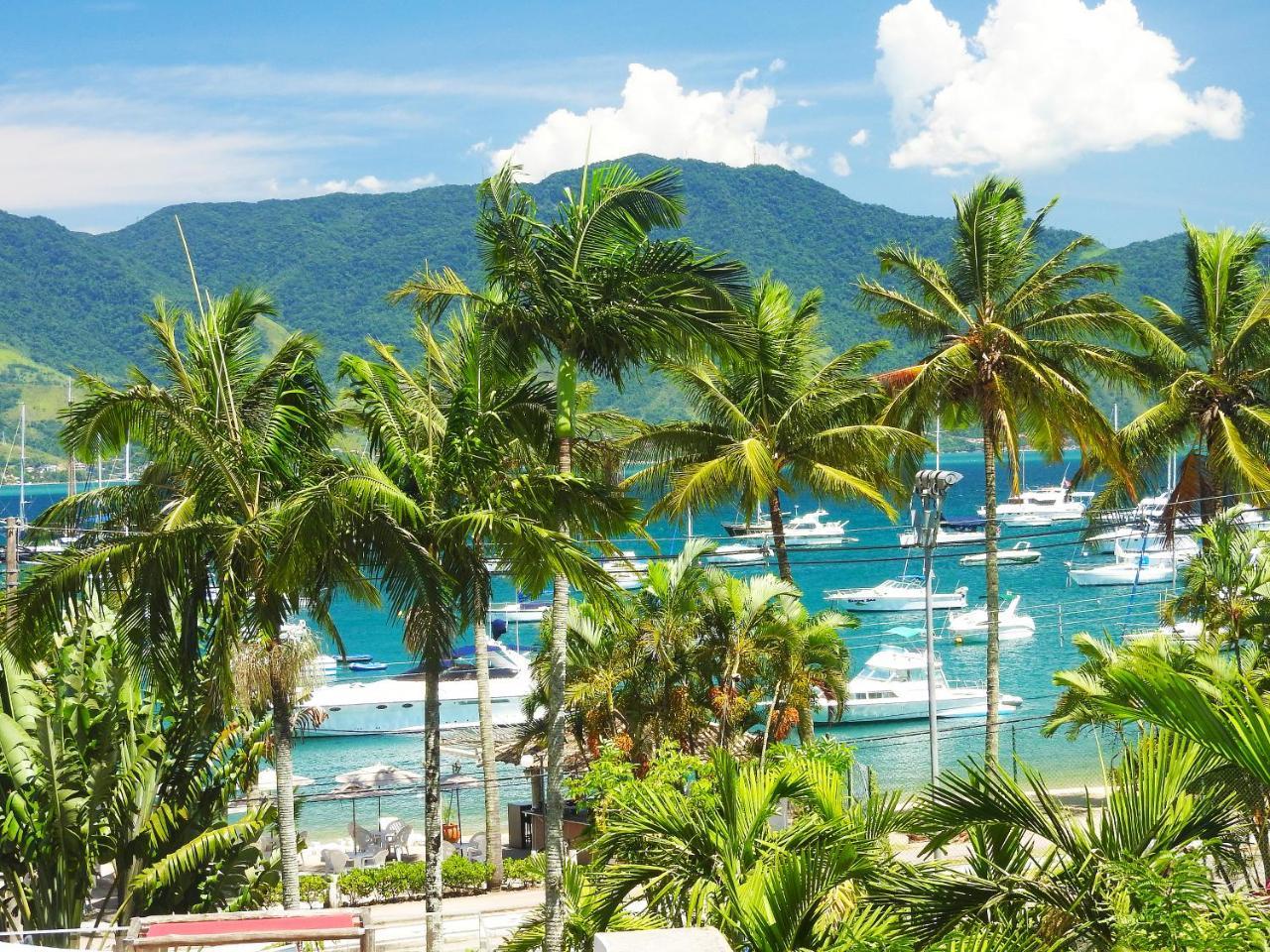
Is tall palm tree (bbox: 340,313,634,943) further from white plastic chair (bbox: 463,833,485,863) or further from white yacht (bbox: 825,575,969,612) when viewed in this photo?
white yacht (bbox: 825,575,969,612)

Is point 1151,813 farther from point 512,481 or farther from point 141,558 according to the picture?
point 141,558

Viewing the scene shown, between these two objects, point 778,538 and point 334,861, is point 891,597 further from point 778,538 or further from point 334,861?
point 778,538

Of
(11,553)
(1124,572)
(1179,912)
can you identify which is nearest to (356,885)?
(11,553)

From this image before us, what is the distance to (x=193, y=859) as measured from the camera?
16.2 m

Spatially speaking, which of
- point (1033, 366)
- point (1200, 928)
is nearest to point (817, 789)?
point (1200, 928)

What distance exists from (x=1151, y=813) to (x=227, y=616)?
34.3 ft

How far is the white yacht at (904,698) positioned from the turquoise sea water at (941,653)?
0.56m

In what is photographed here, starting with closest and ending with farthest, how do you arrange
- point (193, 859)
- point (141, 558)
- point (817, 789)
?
point (817, 789) < point (141, 558) < point (193, 859)

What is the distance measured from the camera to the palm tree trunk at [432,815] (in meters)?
14.8

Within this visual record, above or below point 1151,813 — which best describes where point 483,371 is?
above

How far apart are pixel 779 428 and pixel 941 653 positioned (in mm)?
47626

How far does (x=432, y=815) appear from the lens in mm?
16047

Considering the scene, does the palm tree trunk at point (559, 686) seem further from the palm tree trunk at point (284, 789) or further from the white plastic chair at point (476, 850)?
the white plastic chair at point (476, 850)

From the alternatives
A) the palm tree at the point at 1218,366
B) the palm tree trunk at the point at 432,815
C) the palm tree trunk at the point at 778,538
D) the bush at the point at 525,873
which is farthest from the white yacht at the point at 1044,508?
the palm tree trunk at the point at 432,815
